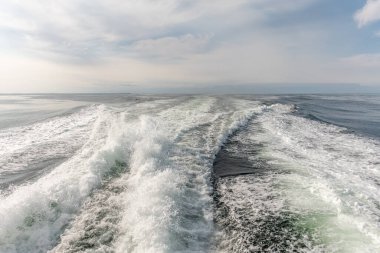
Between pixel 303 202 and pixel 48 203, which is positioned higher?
pixel 48 203

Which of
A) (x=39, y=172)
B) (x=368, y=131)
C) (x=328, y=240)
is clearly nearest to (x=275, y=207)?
(x=328, y=240)

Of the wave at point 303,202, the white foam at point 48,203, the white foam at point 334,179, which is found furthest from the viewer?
the white foam at point 334,179

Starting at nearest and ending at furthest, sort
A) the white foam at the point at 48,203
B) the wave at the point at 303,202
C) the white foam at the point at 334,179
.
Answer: the white foam at the point at 48,203
the wave at the point at 303,202
the white foam at the point at 334,179

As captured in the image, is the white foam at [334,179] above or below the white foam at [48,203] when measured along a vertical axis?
below

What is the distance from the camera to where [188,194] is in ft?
28.5

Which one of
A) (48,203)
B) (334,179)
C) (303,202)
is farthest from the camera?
(334,179)

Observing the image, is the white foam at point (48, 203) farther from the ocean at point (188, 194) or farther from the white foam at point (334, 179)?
the white foam at point (334, 179)

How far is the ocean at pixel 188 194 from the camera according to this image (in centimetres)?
631

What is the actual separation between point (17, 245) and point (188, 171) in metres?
5.66

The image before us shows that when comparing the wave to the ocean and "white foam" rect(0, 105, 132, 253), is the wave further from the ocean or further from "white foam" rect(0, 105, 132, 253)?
"white foam" rect(0, 105, 132, 253)

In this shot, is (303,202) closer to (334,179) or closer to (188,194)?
(334,179)

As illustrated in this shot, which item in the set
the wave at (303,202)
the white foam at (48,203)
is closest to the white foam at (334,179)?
the wave at (303,202)

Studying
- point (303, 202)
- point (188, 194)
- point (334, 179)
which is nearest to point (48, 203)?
point (188, 194)

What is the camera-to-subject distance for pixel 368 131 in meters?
20.2
